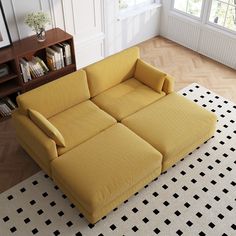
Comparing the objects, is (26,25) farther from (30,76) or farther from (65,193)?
(65,193)

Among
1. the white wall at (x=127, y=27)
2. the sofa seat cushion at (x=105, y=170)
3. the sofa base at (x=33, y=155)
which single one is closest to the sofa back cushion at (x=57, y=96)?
the sofa base at (x=33, y=155)

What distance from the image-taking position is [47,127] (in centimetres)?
356

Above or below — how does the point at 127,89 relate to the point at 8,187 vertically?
above

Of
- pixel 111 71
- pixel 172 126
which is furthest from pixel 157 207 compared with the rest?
pixel 111 71

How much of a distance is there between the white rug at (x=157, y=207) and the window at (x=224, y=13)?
249 centimetres

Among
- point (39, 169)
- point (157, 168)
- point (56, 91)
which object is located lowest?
point (39, 169)

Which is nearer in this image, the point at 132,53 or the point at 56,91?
the point at 56,91

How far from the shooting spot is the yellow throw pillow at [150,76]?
4430 millimetres

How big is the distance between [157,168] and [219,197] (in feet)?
2.41

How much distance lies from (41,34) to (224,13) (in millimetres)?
2983

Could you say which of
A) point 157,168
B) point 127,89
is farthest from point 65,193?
point 127,89

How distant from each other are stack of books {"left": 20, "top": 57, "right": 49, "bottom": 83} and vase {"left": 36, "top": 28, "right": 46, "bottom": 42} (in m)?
0.27

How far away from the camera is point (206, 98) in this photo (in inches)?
201

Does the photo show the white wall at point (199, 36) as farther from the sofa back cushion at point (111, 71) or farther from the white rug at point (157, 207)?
the white rug at point (157, 207)
